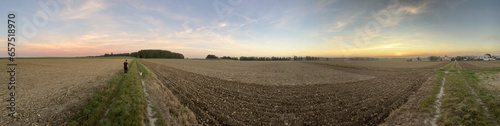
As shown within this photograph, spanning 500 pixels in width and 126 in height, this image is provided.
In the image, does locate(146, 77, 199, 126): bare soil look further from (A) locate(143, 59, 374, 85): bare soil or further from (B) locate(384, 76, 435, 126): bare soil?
(A) locate(143, 59, 374, 85): bare soil

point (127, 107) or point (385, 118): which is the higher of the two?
point (127, 107)

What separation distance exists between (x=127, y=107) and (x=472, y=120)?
47.1 feet

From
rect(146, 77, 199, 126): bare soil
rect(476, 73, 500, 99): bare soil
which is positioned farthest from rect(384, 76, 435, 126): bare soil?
rect(146, 77, 199, 126): bare soil

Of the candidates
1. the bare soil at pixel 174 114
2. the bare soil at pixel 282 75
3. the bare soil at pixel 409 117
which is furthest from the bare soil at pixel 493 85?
the bare soil at pixel 174 114

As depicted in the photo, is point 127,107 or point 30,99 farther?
point 30,99

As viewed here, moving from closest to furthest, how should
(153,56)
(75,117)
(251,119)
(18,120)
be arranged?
(18,120) → (75,117) → (251,119) → (153,56)

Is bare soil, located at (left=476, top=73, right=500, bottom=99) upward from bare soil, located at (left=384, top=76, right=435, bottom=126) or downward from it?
upward

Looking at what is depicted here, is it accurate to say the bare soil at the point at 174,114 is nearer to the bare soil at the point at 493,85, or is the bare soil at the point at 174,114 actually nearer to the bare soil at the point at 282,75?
the bare soil at the point at 282,75

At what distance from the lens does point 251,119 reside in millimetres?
6836

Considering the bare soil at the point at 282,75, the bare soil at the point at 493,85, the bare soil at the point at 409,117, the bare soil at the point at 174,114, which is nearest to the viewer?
the bare soil at the point at 174,114

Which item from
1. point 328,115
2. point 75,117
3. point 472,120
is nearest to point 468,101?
point 472,120

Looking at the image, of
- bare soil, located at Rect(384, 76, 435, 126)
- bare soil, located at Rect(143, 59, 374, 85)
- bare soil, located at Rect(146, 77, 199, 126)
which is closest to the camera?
bare soil, located at Rect(146, 77, 199, 126)

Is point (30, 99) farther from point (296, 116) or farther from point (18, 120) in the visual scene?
point (296, 116)

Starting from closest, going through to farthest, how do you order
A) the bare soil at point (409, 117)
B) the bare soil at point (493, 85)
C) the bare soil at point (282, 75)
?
the bare soil at point (409, 117) → the bare soil at point (493, 85) → the bare soil at point (282, 75)
